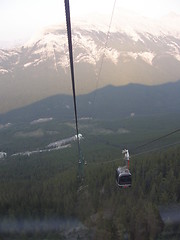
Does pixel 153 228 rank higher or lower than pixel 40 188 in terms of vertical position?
lower

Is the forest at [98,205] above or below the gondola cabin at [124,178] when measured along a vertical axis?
below

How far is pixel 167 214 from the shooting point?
8338 centimetres

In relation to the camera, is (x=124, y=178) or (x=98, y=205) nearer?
(x=124, y=178)

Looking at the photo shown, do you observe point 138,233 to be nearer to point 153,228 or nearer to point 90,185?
point 153,228

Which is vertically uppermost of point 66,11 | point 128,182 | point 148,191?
point 66,11

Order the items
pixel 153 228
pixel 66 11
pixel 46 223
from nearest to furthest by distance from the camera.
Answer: pixel 66 11 → pixel 153 228 → pixel 46 223

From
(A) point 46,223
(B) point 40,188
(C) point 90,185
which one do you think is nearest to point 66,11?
(A) point 46,223

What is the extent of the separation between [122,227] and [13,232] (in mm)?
42779

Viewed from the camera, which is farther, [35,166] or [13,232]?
[35,166]

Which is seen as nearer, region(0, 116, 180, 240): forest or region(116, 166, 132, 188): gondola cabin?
region(116, 166, 132, 188): gondola cabin

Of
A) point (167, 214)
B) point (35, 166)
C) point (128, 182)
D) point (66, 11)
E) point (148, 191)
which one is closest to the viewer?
point (66, 11)

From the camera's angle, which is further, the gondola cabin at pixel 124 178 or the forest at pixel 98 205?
the forest at pixel 98 205

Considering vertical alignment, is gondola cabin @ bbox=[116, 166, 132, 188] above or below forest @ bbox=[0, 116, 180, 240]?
above

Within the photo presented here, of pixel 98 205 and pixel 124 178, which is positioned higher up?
pixel 124 178
